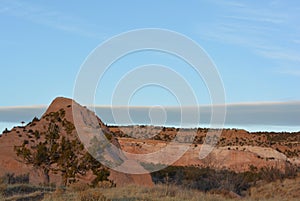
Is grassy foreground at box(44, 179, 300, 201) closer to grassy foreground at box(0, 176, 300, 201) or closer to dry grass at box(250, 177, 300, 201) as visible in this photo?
grassy foreground at box(0, 176, 300, 201)

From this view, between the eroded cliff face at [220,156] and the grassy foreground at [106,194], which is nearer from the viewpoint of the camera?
the grassy foreground at [106,194]

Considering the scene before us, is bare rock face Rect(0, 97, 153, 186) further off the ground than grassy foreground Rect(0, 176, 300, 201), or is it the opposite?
bare rock face Rect(0, 97, 153, 186)

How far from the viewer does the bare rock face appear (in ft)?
97.8

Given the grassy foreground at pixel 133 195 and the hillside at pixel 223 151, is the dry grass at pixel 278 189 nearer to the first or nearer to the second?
the grassy foreground at pixel 133 195

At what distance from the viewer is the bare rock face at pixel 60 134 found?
1174 inches

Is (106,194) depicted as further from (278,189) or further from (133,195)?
(278,189)

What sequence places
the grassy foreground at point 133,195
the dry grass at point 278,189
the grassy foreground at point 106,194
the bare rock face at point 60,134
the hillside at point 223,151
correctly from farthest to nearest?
1. the hillside at point 223,151
2. the bare rock face at point 60,134
3. the dry grass at point 278,189
4. the grassy foreground at point 106,194
5. the grassy foreground at point 133,195

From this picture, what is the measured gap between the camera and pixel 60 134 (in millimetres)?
32625

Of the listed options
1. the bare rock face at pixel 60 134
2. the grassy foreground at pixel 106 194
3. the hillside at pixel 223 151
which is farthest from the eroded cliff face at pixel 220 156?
the grassy foreground at pixel 106 194

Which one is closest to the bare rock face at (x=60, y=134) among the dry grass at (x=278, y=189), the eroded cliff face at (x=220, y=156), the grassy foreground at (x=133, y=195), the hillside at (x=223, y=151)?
the dry grass at (x=278, y=189)

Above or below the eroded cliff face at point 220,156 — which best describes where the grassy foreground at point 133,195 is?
below

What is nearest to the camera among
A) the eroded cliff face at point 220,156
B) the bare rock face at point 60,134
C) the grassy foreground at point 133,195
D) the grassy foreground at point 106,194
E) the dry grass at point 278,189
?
the grassy foreground at point 133,195

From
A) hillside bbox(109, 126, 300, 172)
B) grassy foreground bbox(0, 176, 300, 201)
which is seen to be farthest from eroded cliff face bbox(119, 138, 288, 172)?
grassy foreground bbox(0, 176, 300, 201)

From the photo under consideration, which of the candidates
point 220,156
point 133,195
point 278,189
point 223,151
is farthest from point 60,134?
point 223,151
